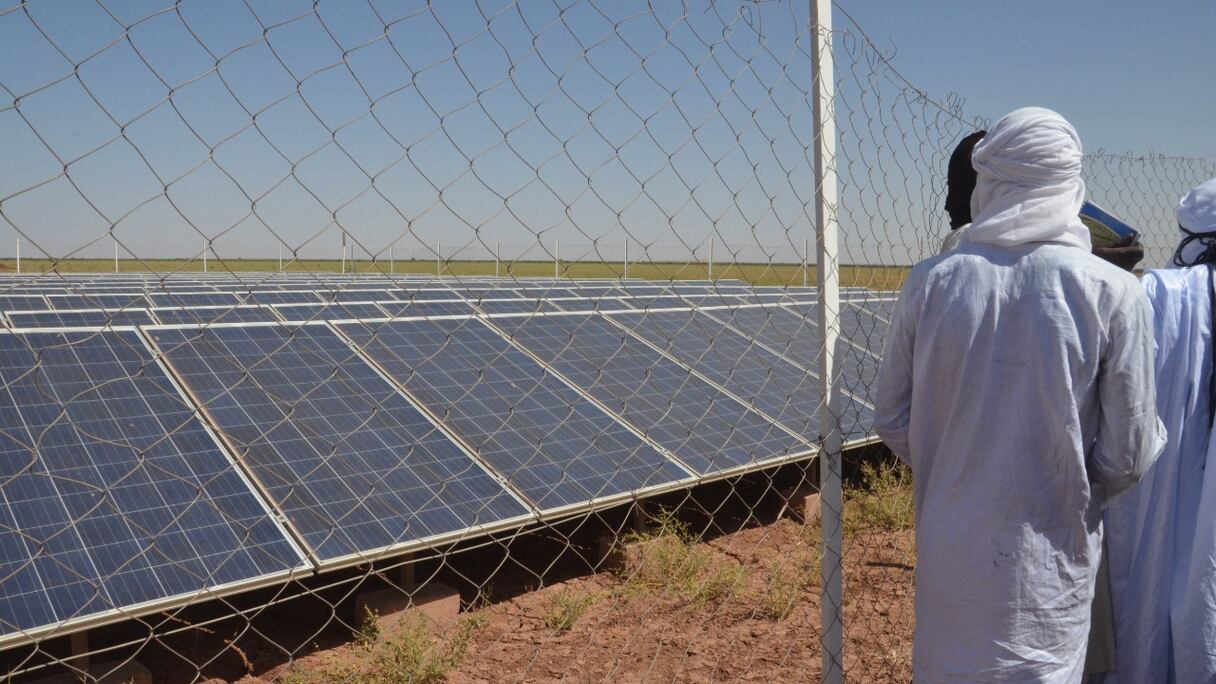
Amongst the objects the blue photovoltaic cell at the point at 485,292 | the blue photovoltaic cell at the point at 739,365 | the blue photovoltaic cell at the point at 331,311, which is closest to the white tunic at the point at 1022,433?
the blue photovoltaic cell at the point at 739,365

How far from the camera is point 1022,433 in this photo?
6.59ft

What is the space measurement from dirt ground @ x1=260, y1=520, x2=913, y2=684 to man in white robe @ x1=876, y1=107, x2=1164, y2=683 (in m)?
1.72

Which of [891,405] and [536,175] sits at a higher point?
[536,175]

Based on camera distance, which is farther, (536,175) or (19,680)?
(19,680)

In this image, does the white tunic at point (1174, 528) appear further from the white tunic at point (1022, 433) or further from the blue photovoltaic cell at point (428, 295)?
the blue photovoltaic cell at point (428, 295)

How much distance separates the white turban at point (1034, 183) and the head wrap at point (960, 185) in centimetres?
63

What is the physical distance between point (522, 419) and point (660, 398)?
1.09 metres

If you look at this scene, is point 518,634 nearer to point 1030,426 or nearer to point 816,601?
point 816,601

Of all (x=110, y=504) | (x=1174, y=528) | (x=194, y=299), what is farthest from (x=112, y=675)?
(x=194, y=299)

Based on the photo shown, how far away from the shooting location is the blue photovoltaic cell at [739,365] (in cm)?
568

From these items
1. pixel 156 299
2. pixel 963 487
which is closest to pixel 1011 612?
pixel 963 487

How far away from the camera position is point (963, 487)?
2.07 meters

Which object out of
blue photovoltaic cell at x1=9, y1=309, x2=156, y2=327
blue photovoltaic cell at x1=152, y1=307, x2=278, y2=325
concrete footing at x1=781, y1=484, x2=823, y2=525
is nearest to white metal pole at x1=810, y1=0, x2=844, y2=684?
concrete footing at x1=781, y1=484, x2=823, y2=525

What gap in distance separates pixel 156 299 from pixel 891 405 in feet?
27.2
